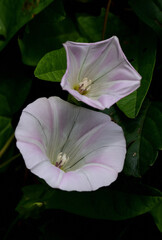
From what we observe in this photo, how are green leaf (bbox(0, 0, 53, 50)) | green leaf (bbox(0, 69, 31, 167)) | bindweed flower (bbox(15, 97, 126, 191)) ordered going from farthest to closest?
green leaf (bbox(0, 69, 31, 167))
green leaf (bbox(0, 0, 53, 50))
bindweed flower (bbox(15, 97, 126, 191))

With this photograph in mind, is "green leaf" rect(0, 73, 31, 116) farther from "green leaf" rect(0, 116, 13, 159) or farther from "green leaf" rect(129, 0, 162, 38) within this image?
"green leaf" rect(129, 0, 162, 38)

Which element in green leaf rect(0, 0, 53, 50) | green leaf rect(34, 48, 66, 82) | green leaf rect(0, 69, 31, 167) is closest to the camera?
green leaf rect(34, 48, 66, 82)

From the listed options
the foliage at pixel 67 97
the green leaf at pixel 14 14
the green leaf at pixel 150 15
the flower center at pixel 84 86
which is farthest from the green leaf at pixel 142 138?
the green leaf at pixel 14 14

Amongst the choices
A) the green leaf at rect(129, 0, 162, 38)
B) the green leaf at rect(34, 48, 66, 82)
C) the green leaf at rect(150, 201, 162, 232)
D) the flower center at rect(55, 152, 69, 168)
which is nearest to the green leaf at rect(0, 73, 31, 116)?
the green leaf at rect(34, 48, 66, 82)

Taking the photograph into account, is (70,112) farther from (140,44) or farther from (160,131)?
(140,44)

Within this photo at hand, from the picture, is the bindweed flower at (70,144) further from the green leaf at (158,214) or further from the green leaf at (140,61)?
the green leaf at (158,214)

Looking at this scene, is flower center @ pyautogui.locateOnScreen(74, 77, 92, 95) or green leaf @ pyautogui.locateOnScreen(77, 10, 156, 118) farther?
green leaf @ pyautogui.locateOnScreen(77, 10, 156, 118)

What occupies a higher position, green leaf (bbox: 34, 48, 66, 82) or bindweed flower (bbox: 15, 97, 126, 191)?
green leaf (bbox: 34, 48, 66, 82)

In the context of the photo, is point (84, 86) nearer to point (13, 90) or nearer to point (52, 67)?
point (52, 67)
